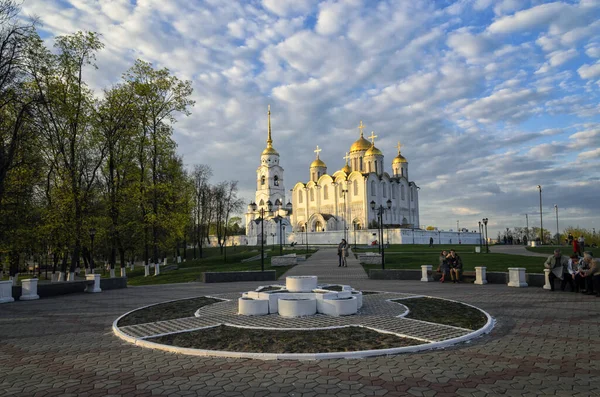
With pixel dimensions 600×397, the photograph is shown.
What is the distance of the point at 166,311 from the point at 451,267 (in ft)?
38.0

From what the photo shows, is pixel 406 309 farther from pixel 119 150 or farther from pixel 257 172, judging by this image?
pixel 257 172

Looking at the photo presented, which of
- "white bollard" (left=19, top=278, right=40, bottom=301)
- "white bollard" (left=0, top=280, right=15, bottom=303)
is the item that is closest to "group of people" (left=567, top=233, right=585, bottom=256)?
"white bollard" (left=19, top=278, right=40, bottom=301)

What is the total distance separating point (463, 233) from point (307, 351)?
71.3 m

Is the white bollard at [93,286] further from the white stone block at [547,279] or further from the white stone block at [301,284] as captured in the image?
the white stone block at [547,279]

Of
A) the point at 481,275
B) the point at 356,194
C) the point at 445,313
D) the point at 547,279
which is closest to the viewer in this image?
the point at 445,313

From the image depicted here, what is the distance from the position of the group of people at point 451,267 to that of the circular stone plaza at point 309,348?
206 inches

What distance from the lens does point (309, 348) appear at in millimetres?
6922

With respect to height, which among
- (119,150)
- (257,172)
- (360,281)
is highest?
(257,172)

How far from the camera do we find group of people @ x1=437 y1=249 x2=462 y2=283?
17.5m

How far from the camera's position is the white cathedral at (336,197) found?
72.6 metres

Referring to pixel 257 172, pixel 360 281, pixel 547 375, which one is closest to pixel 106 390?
pixel 547 375

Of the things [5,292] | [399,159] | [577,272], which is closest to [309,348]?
[577,272]

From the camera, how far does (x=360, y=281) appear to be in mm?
18719

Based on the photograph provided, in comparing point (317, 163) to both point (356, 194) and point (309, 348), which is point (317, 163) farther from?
point (309, 348)
